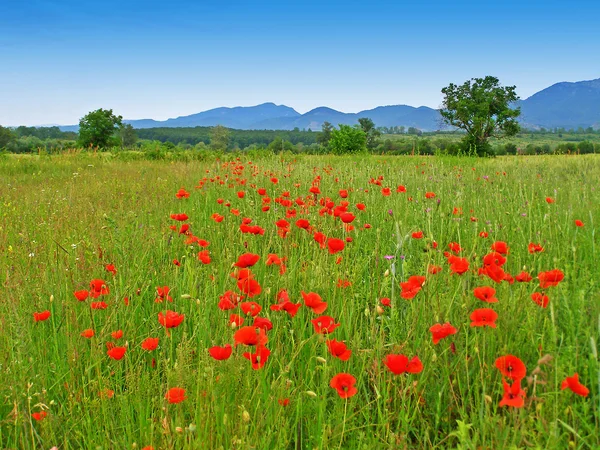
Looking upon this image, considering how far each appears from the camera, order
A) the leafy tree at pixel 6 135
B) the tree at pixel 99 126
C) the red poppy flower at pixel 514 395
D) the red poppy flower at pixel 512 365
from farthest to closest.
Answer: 1. the leafy tree at pixel 6 135
2. the tree at pixel 99 126
3. the red poppy flower at pixel 512 365
4. the red poppy flower at pixel 514 395

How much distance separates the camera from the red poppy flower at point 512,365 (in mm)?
1122

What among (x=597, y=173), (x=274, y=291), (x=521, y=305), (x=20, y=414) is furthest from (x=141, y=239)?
(x=597, y=173)

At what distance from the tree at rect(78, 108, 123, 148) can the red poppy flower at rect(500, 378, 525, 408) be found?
59.6 metres

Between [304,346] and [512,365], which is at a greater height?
[512,365]

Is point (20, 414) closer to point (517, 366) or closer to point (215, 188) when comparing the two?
point (517, 366)

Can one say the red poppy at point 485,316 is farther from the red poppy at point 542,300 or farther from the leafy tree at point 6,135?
the leafy tree at point 6,135

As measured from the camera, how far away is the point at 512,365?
1.16 m

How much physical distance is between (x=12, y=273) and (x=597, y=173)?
849 cm

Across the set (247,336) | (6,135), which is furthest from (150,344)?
(6,135)

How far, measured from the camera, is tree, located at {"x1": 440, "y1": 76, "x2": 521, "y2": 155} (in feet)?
157

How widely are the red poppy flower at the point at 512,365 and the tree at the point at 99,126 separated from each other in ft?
195

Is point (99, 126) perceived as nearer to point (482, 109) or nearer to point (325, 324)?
point (482, 109)

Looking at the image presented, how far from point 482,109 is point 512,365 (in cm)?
5285

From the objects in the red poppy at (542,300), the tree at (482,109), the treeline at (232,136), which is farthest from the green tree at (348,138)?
the treeline at (232,136)
